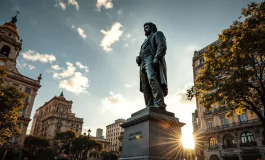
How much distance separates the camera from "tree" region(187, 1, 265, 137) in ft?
44.4

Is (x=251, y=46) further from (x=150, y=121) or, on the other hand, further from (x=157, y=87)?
(x=150, y=121)

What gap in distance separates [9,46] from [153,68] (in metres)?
49.6

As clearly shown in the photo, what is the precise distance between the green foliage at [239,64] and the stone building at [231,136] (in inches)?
491

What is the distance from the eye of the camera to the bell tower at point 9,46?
4019 centimetres

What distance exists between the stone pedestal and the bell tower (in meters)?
46.5

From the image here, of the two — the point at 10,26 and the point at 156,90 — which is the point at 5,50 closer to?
the point at 10,26

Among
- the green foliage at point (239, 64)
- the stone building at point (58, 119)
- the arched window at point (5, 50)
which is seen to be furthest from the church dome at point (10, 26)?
the green foliage at point (239, 64)

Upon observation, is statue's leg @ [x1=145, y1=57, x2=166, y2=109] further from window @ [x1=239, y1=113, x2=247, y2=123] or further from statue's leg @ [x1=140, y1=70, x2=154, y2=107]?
window @ [x1=239, y1=113, x2=247, y2=123]

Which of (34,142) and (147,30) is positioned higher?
(147,30)

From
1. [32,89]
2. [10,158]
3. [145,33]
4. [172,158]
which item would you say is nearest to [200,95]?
[145,33]

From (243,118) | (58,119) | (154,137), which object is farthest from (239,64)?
(58,119)

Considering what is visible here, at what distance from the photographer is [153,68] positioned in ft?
19.3

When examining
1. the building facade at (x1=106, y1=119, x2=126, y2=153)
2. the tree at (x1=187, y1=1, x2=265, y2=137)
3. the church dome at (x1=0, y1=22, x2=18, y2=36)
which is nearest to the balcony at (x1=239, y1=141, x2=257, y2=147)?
the tree at (x1=187, y1=1, x2=265, y2=137)

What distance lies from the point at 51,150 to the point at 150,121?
49.6m
